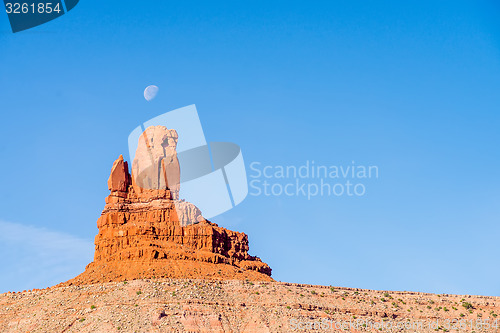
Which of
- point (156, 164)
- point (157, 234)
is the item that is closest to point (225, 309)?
point (157, 234)

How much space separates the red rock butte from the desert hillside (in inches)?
242

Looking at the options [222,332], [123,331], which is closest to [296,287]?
[222,332]

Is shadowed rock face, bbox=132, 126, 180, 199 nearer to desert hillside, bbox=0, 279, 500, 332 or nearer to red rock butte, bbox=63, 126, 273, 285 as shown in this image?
red rock butte, bbox=63, 126, 273, 285

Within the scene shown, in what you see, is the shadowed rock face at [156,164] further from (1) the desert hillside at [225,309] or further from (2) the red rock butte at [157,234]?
(1) the desert hillside at [225,309]

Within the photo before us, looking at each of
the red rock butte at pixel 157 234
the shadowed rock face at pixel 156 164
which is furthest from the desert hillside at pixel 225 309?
the shadowed rock face at pixel 156 164

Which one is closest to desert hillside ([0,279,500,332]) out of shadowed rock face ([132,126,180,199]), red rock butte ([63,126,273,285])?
red rock butte ([63,126,273,285])

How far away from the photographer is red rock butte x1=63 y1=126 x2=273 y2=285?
11988cm

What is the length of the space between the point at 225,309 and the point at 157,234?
2324 centimetres

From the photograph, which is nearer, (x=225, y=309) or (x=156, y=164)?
(x=225, y=309)

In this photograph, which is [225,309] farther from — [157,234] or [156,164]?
[156,164]

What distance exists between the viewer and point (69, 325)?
105 m

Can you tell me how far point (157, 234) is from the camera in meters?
127

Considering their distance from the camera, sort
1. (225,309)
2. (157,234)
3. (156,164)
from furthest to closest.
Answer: (156,164)
(157,234)
(225,309)

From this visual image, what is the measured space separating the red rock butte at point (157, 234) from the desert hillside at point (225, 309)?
6137mm
